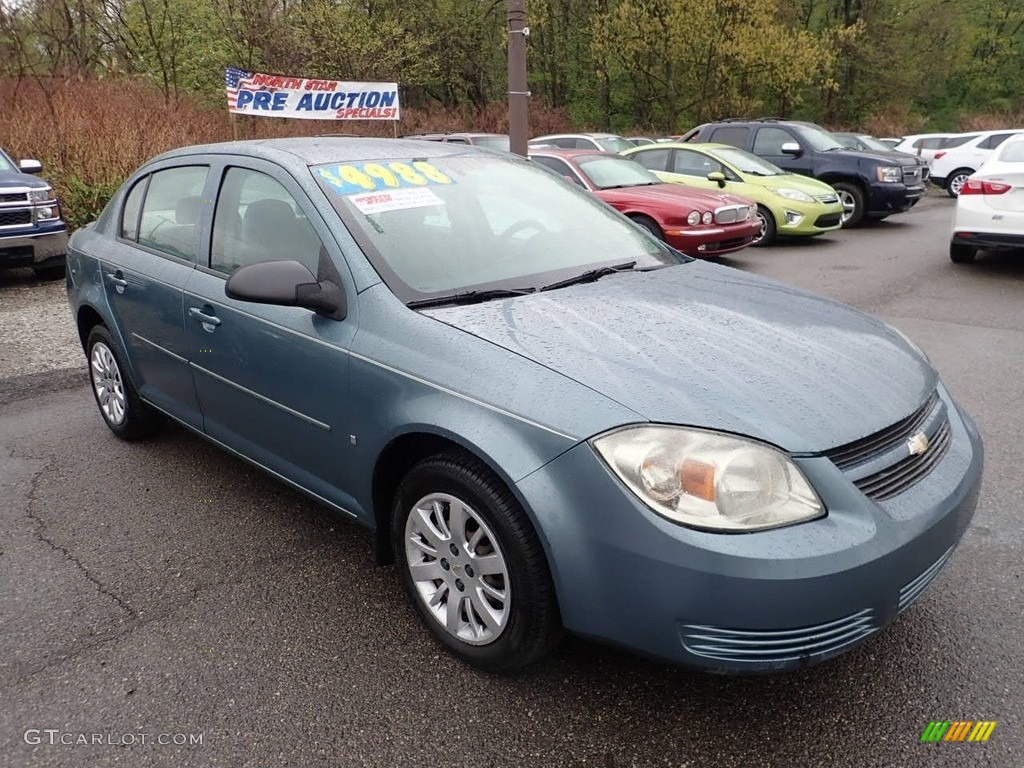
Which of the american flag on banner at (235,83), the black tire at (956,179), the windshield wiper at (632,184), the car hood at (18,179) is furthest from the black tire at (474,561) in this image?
the black tire at (956,179)

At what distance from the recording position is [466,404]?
2.23 m

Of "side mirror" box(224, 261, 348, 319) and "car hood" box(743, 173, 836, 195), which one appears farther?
"car hood" box(743, 173, 836, 195)

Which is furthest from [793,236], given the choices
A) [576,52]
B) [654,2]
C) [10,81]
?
[576,52]

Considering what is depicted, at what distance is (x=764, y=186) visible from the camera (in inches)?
436

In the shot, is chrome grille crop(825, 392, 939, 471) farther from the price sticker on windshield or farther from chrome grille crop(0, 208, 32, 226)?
chrome grille crop(0, 208, 32, 226)

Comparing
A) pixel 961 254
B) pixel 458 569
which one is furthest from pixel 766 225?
pixel 458 569

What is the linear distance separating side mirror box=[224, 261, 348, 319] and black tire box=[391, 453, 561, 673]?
2.12 feet

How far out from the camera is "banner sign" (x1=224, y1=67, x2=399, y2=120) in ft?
42.4

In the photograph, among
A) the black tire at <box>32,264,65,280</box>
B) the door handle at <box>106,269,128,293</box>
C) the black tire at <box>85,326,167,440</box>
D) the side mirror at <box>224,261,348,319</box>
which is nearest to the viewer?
the side mirror at <box>224,261,348,319</box>

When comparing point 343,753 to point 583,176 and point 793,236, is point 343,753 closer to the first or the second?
point 583,176

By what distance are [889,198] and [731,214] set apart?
510 cm

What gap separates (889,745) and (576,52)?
41127 mm

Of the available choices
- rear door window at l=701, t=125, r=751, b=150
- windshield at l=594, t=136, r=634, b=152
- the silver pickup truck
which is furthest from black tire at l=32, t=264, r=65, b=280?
rear door window at l=701, t=125, r=751, b=150

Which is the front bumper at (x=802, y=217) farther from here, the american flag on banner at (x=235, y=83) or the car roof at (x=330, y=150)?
the american flag on banner at (x=235, y=83)
